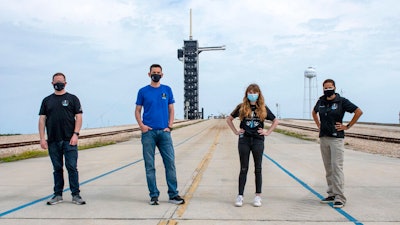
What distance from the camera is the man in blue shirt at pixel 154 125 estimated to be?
740cm

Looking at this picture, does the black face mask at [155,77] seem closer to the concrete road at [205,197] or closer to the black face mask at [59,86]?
the black face mask at [59,86]

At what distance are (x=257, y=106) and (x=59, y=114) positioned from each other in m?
3.43

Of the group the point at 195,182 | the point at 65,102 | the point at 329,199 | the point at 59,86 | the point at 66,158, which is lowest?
the point at 195,182

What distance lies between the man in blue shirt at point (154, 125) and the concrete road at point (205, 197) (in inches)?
13.7

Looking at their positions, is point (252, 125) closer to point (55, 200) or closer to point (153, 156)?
point (153, 156)

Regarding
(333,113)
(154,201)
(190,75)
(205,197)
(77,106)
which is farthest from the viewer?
(190,75)

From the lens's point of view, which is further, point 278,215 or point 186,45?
point 186,45

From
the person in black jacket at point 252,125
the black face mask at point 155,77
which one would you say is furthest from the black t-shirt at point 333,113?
the black face mask at point 155,77

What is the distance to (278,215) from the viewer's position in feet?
21.8

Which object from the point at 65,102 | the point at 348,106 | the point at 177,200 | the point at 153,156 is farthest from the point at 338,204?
the point at 65,102

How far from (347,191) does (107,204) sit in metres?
4.83

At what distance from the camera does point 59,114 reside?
7.44m

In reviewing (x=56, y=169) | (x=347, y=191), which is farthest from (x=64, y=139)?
(x=347, y=191)

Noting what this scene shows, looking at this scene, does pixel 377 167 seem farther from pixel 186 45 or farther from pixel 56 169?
pixel 186 45
